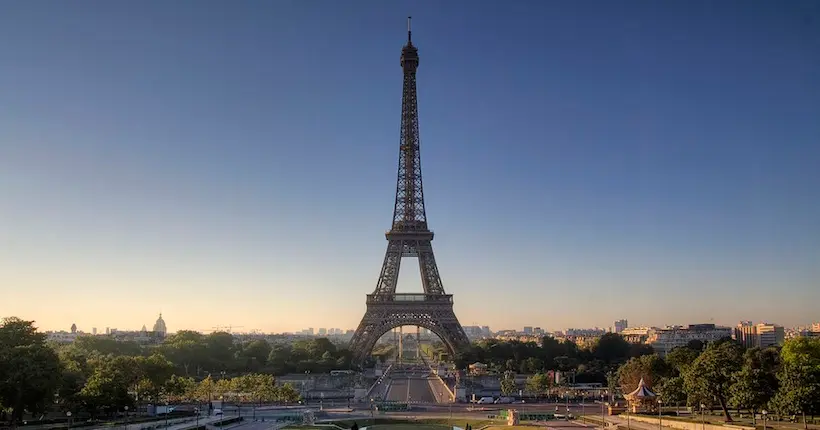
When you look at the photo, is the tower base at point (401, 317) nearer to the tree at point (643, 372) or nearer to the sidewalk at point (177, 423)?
the tree at point (643, 372)

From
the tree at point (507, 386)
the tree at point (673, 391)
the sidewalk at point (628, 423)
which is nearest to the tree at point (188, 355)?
the tree at point (507, 386)

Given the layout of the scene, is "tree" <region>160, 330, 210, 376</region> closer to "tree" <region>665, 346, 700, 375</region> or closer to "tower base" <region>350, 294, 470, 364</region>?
"tower base" <region>350, 294, 470, 364</region>

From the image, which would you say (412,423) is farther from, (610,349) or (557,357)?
(610,349)

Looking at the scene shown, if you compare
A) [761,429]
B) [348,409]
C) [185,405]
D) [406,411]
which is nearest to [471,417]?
[406,411]

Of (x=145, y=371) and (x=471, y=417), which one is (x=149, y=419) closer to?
(x=145, y=371)

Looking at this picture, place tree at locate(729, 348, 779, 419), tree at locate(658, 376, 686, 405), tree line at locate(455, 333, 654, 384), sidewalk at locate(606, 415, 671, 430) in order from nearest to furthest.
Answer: tree at locate(729, 348, 779, 419)
sidewalk at locate(606, 415, 671, 430)
tree at locate(658, 376, 686, 405)
tree line at locate(455, 333, 654, 384)

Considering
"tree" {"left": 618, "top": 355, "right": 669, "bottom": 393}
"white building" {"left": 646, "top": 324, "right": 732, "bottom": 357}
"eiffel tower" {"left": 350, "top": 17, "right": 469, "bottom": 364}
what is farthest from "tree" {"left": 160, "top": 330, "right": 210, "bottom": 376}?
"white building" {"left": 646, "top": 324, "right": 732, "bottom": 357}

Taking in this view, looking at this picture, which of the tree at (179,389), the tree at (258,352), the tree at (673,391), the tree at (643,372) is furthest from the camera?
the tree at (258,352)
